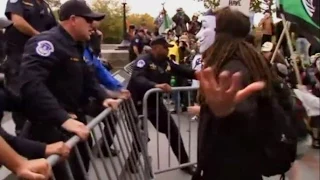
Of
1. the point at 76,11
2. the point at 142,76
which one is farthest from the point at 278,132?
the point at 142,76

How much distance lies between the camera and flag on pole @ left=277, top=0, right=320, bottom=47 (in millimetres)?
3280

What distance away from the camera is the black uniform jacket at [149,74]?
→ 7762 millimetres

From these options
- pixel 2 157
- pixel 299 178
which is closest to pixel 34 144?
pixel 2 157

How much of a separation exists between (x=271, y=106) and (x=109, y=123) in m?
1.92

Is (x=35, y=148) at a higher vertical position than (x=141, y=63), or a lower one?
higher

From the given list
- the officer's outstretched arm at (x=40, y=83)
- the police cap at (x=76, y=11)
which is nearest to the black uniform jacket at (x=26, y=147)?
the officer's outstretched arm at (x=40, y=83)

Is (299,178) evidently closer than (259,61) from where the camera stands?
Yes

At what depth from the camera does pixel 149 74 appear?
808cm

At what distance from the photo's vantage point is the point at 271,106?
338 cm

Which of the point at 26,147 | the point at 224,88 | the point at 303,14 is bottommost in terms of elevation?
the point at 26,147

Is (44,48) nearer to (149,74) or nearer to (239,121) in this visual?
(239,121)

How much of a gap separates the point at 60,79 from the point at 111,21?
1858 inches

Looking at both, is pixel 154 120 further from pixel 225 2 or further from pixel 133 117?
pixel 225 2

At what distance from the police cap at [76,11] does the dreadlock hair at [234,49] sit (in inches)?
61.6
